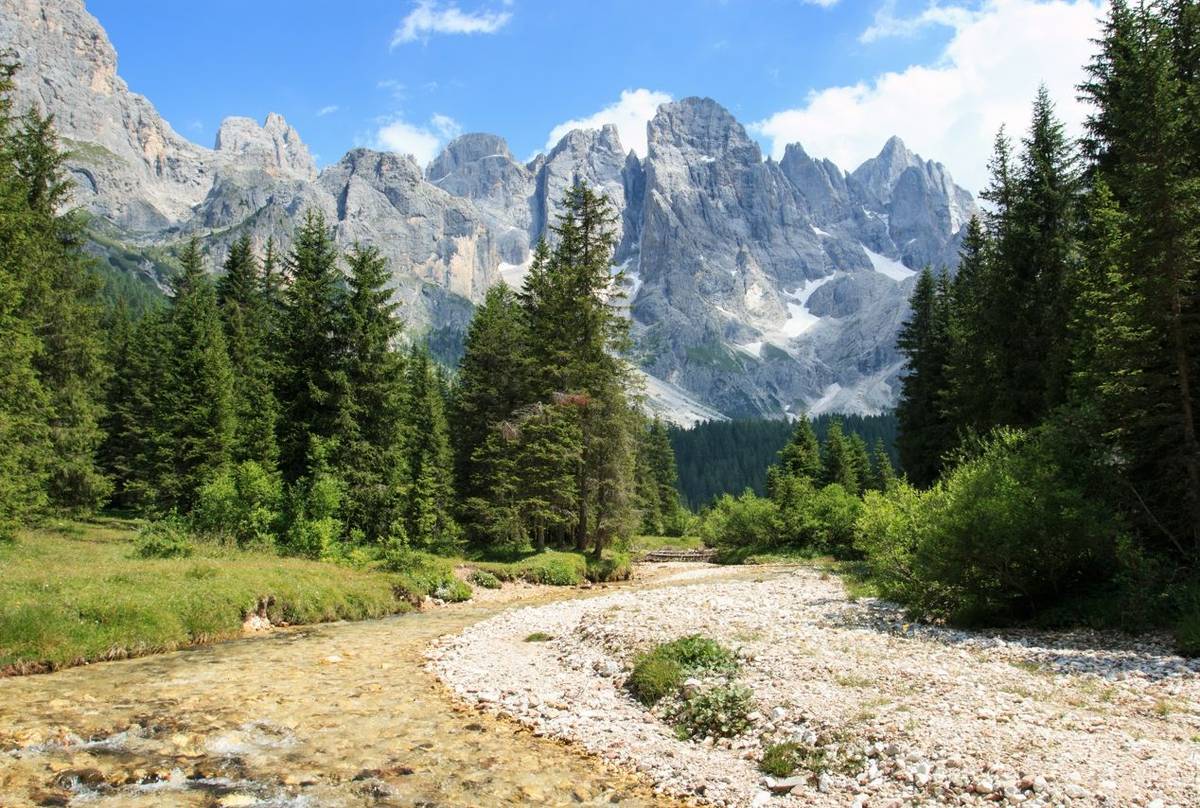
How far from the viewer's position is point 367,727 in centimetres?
1119

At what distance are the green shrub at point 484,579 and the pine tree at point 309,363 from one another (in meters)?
11.0

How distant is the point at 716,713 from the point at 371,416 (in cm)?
2927

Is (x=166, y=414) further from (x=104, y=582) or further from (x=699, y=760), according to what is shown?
(x=699, y=760)

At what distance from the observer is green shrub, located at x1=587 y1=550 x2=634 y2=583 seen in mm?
35406

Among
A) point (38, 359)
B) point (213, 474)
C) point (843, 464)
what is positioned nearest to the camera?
point (38, 359)

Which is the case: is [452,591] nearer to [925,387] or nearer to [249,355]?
[249,355]

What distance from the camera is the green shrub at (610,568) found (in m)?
35.4

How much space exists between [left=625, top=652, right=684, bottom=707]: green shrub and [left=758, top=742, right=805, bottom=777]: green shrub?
2956 mm

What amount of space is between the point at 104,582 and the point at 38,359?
77.3 ft

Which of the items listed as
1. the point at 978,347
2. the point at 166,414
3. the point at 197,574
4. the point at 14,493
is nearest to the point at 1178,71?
the point at 978,347

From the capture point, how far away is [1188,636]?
12.5 metres

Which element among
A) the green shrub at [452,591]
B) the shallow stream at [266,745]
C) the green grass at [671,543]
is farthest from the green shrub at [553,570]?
the green grass at [671,543]

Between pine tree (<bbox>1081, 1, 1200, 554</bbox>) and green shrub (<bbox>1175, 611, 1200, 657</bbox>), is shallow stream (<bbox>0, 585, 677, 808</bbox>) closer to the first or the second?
green shrub (<bbox>1175, 611, 1200, 657</bbox>)

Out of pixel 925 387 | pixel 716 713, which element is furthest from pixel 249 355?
pixel 925 387
